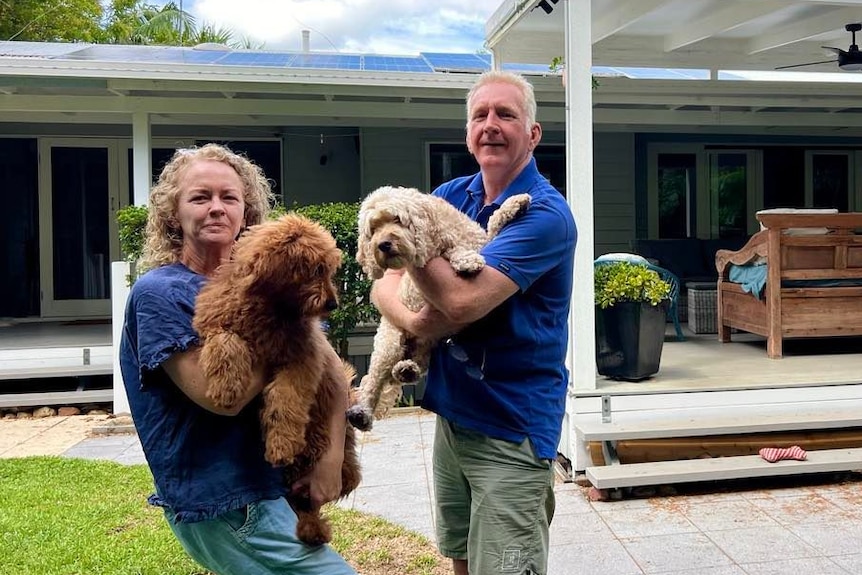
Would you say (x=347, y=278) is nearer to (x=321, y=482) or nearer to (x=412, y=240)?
(x=412, y=240)

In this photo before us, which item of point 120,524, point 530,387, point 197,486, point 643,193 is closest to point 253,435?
point 197,486

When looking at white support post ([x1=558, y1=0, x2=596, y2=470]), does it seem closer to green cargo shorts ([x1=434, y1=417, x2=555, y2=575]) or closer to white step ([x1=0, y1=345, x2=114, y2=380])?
green cargo shorts ([x1=434, y1=417, x2=555, y2=575])

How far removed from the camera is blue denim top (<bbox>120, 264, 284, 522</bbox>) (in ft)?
4.83

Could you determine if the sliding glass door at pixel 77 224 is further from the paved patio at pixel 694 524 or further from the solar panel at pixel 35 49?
the paved patio at pixel 694 524

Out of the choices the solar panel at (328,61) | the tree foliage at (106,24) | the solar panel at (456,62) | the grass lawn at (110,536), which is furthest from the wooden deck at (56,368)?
the tree foliage at (106,24)

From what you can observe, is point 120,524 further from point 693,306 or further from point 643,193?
point 643,193

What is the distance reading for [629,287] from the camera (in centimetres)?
505

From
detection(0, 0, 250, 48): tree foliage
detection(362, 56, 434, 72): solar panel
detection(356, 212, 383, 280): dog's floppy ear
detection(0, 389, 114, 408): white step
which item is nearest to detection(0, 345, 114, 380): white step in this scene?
detection(0, 389, 114, 408): white step

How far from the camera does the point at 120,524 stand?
3992 mm

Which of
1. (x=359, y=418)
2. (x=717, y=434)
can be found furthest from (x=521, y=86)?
(x=717, y=434)

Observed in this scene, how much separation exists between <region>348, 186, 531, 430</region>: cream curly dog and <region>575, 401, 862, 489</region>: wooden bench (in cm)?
257

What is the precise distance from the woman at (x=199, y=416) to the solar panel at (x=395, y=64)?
6.11 metres

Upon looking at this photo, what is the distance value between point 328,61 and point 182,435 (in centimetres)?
726

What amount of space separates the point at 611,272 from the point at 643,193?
587 centimetres
